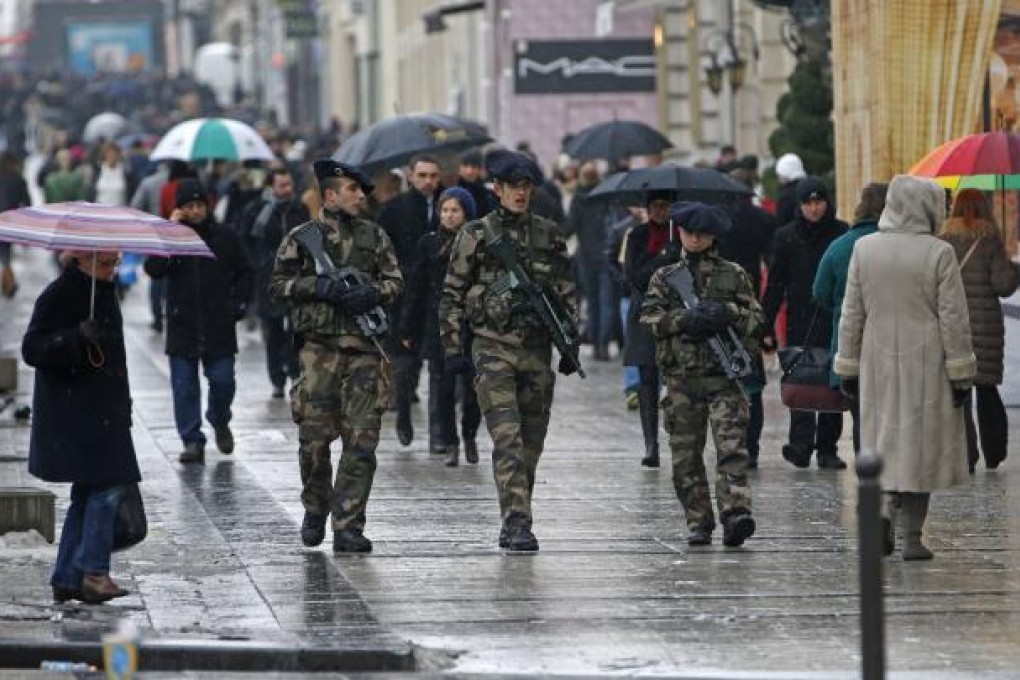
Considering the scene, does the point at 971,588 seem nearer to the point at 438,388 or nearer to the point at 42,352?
the point at 42,352

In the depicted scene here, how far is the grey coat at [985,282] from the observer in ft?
→ 55.6

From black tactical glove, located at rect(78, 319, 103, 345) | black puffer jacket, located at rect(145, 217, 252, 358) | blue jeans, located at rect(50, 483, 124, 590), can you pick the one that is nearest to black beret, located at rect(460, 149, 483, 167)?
black puffer jacket, located at rect(145, 217, 252, 358)

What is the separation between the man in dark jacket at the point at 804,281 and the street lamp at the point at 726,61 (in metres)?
17.5

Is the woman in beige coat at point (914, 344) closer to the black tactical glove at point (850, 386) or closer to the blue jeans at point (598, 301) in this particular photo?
the black tactical glove at point (850, 386)

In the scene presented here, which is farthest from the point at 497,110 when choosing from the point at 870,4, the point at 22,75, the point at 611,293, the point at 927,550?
the point at 22,75

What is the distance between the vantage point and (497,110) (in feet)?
163

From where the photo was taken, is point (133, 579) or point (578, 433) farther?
point (578, 433)

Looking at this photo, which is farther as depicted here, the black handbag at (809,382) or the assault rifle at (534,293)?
the black handbag at (809,382)

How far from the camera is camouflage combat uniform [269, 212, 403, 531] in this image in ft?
46.4

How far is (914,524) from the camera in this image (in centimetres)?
1380

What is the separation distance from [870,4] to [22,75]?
94.3 metres

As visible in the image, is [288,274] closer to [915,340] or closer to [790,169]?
[915,340]

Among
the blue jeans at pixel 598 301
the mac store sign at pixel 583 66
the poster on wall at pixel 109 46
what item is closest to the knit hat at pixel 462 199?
the blue jeans at pixel 598 301

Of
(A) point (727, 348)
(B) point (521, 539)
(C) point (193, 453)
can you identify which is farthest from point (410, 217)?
(B) point (521, 539)
